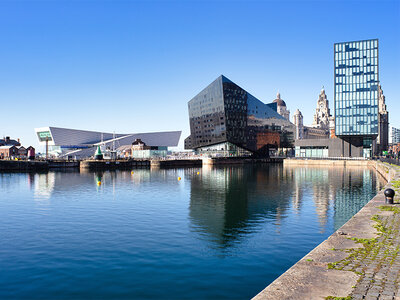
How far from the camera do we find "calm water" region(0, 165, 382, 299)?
14430 millimetres

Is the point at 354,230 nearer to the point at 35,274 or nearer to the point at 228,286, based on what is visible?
the point at 228,286

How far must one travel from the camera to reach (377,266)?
11.5m

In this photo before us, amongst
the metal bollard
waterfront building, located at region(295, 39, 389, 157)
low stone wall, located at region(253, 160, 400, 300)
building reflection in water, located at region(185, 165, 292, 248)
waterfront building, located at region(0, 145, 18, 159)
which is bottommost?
building reflection in water, located at region(185, 165, 292, 248)

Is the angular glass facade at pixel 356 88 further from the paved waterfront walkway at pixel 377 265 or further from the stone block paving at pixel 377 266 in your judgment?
the stone block paving at pixel 377 266

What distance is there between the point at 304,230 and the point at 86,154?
625ft

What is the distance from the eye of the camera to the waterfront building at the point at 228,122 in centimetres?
14650

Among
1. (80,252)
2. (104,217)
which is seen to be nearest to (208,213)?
(104,217)

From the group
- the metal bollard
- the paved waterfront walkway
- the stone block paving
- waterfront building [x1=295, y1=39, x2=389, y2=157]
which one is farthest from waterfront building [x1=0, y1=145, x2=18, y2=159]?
the stone block paving

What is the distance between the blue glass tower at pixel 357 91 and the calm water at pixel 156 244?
106m

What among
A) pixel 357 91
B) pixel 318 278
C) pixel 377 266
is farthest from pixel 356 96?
pixel 318 278

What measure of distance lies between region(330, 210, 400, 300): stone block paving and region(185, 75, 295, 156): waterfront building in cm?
13075

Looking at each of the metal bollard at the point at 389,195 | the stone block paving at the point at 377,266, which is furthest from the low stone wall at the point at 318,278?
the metal bollard at the point at 389,195

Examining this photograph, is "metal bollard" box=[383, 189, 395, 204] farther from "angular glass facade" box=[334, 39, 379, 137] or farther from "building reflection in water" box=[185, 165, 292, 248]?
"angular glass facade" box=[334, 39, 379, 137]

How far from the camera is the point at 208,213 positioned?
3148 centimetres
